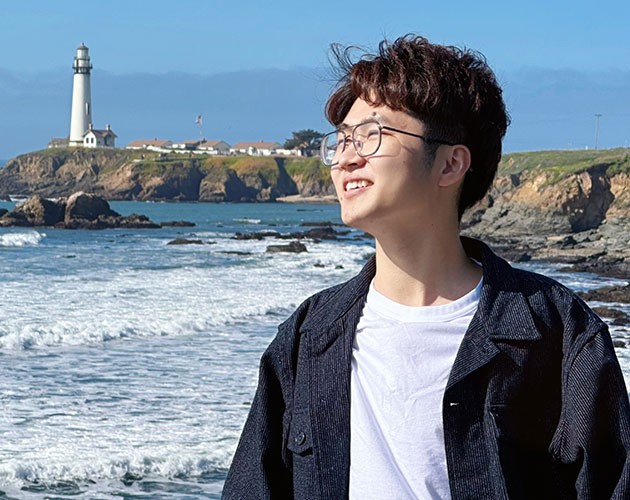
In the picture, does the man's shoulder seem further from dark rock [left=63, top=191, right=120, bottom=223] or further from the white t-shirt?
dark rock [left=63, top=191, right=120, bottom=223]

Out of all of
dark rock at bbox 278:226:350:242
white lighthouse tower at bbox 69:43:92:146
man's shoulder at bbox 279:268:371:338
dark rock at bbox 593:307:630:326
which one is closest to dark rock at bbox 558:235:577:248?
dark rock at bbox 278:226:350:242

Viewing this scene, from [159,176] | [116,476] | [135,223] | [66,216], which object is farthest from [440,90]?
[159,176]

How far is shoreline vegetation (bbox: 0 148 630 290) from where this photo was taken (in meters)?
39.7

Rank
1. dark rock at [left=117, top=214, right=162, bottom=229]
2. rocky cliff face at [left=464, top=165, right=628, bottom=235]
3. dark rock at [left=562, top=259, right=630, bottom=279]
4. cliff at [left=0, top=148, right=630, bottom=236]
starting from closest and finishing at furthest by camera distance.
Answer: dark rock at [left=562, top=259, right=630, bottom=279]
rocky cliff face at [left=464, top=165, right=628, bottom=235]
dark rock at [left=117, top=214, right=162, bottom=229]
cliff at [left=0, top=148, right=630, bottom=236]

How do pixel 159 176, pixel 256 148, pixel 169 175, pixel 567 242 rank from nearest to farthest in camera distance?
pixel 567 242 < pixel 159 176 < pixel 169 175 < pixel 256 148

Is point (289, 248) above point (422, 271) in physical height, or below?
below

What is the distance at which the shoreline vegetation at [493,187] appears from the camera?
39656mm

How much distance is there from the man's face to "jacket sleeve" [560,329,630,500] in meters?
0.38

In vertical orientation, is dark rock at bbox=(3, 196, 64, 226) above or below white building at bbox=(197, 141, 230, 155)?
below

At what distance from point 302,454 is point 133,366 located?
10964 mm

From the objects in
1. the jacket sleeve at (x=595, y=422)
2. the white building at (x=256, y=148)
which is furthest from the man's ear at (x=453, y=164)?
the white building at (x=256, y=148)

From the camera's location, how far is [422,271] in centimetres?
192

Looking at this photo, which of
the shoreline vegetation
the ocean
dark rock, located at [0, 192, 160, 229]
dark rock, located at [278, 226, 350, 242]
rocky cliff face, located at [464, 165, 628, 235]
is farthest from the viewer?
dark rock, located at [0, 192, 160, 229]

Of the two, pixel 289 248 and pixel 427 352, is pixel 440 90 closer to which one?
pixel 427 352
